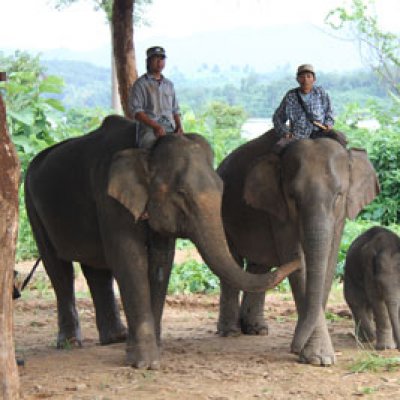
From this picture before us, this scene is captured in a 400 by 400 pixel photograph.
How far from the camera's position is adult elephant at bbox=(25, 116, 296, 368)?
802cm

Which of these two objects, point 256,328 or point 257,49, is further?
point 257,49

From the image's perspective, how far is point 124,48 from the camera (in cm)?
1280

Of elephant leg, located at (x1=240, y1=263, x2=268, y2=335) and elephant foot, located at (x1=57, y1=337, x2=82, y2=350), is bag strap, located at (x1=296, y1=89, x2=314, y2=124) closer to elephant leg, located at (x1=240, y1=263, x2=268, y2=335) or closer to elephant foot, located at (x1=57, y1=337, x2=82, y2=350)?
elephant leg, located at (x1=240, y1=263, x2=268, y2=335)

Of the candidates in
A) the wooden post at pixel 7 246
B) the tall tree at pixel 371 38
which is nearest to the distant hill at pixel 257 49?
the tall tree at pixel 371 38

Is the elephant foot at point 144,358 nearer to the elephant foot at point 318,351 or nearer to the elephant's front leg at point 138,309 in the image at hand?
the elephant's front leg at point 138,309

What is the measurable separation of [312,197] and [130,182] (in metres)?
1.48

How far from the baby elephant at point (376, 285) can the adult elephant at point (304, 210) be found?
15.2 inches

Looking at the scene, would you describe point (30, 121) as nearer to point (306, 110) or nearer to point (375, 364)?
point (306, 110)

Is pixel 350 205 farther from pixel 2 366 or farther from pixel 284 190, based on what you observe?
pixel 2 366

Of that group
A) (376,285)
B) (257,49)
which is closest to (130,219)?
(376,285)

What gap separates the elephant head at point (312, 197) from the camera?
816 centimetres

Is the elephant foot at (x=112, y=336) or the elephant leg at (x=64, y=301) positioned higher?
the elephant leg at (x=64, y=301)

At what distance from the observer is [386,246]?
354 inches

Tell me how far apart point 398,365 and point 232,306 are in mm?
2508
